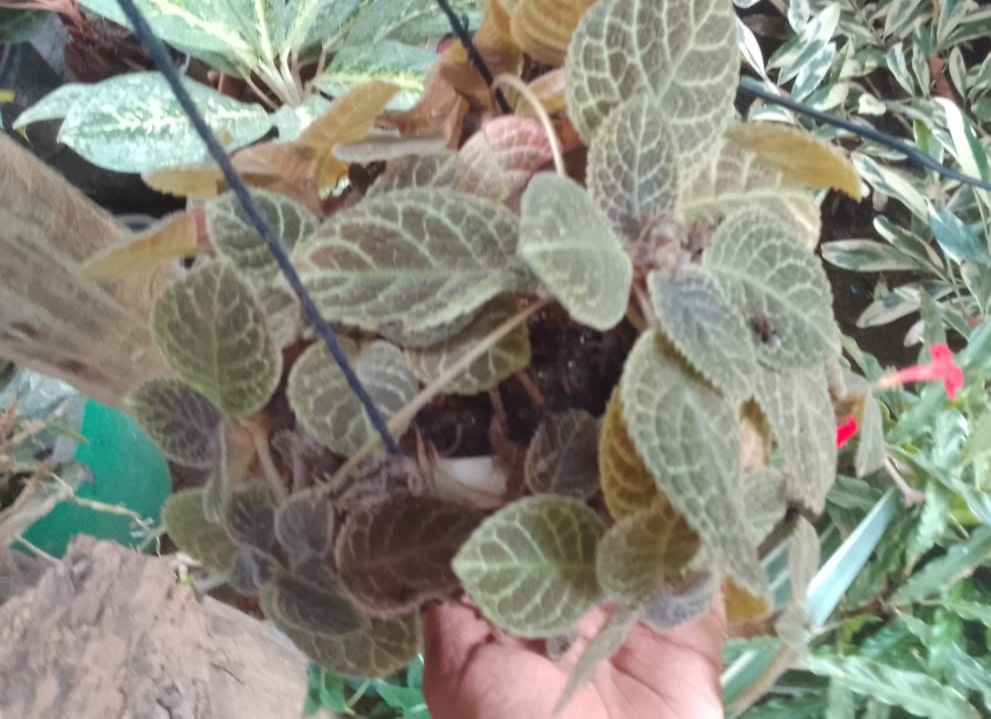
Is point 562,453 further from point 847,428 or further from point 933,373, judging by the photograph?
point 933,373

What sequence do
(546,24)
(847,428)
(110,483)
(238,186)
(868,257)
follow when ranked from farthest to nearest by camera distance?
(868,257), (110,483), (847,428), (546,24), (238,186)

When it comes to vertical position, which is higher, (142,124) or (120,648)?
(142,124)

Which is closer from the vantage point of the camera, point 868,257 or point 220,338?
point 220,338

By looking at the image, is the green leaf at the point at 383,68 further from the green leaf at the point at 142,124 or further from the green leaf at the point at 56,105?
the green leaf at the point at 56,105

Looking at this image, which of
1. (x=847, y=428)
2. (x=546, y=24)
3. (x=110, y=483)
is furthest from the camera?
(x=110, y=483)

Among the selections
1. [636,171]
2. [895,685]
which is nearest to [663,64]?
[636,171]

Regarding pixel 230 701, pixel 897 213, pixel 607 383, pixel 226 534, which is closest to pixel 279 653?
pixel 230 701

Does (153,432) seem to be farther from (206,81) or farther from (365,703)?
(365,703)
